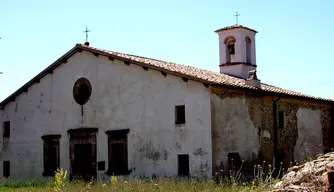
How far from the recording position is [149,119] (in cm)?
2233

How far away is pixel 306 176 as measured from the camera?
1092cm

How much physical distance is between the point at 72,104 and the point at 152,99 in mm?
4717

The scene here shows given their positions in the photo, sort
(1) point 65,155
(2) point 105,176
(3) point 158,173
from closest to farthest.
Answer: (3) point 158,173, (2) point 105,176, (1) point 65,155

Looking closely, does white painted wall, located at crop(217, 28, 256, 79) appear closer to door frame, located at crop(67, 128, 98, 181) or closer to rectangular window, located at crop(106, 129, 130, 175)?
rectangular window, located at crop(106, 129, 130, 175)

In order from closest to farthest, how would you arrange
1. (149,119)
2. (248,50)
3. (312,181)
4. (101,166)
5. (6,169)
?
(312,181) → (149,119) → (101,166) → (6,169) → (248,50)

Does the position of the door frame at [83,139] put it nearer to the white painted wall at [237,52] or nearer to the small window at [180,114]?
the small window at [180,114]

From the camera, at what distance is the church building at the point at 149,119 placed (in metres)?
21.3

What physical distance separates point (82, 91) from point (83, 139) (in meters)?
2.33

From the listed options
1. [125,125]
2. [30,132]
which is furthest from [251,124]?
[30,132]

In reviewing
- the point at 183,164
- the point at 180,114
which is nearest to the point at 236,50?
the point at 180,114

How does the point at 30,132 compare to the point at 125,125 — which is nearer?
the point at 125,125

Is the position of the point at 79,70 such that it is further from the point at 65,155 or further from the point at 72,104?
the point at 65,155

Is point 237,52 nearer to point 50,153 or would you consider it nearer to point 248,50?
point 248,50

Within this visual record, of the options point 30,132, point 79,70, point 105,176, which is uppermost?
point 79,70
